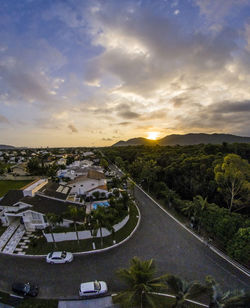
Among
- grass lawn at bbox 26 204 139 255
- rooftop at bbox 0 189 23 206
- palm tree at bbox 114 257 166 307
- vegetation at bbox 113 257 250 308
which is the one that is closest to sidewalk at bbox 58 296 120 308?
palm tree at bbox 114 257 166 307

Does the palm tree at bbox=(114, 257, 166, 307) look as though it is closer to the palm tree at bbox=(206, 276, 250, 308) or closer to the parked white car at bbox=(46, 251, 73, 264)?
the palm tree at bbox=(206, 276, 250, 308)

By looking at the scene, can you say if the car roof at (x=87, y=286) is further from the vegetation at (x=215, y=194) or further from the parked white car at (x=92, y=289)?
the vegetation at (x=215, y=194)

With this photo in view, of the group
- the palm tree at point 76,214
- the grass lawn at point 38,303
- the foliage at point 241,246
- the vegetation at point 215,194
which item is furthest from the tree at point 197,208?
the grass lawn at point 38,303

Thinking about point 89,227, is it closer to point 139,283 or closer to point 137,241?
point 137,241

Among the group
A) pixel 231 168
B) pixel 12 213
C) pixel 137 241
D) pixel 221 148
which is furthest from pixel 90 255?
pixel 221 148

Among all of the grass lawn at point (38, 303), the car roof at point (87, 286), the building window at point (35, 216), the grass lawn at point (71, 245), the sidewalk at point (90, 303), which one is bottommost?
the sidewalk at point (90, 303)

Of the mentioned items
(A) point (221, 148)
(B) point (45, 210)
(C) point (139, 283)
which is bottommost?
(C) point (139, 283)

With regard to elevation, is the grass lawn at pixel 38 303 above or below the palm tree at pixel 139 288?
below
